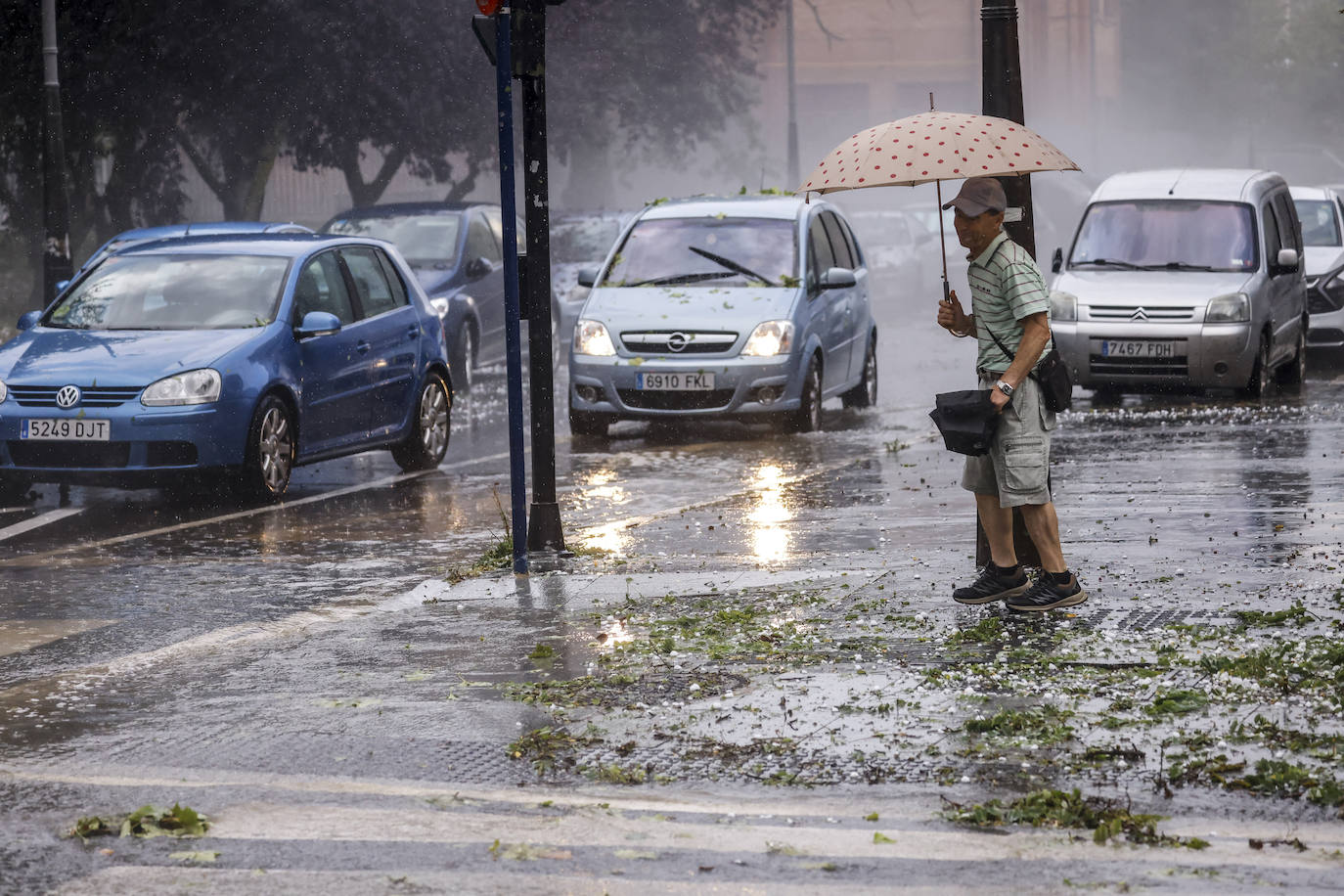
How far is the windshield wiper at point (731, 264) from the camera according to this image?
15953 millimetres

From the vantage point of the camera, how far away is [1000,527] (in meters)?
8.14

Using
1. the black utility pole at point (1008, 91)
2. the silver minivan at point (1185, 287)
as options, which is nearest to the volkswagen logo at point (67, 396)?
the black utility pole at point (1008, 91)

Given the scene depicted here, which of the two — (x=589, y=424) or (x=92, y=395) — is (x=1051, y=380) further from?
(x=589, y=424)

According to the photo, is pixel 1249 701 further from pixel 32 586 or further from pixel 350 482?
pixel 350 482

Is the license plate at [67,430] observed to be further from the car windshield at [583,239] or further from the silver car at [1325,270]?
the car windshield at [583,239]

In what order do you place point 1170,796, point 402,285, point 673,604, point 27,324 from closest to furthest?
point 1170,796 → point 673,604 → point 27,324 → point 402,285

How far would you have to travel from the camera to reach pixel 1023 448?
7.84 m

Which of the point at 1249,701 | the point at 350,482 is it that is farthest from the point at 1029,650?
the point at 350,482

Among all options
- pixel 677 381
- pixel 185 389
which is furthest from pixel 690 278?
pixel 185 389

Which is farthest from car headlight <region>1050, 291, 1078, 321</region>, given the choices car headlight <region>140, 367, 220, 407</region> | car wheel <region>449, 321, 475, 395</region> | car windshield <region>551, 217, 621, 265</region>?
car windshield <region>551, 217, 621, 265</region>

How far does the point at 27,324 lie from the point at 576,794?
8.79 metres

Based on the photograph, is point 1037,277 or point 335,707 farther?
point 1037,277

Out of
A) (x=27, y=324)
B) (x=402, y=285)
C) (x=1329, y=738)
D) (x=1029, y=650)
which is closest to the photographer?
(x=1329, y=738)

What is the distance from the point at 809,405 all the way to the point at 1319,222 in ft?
30.3
